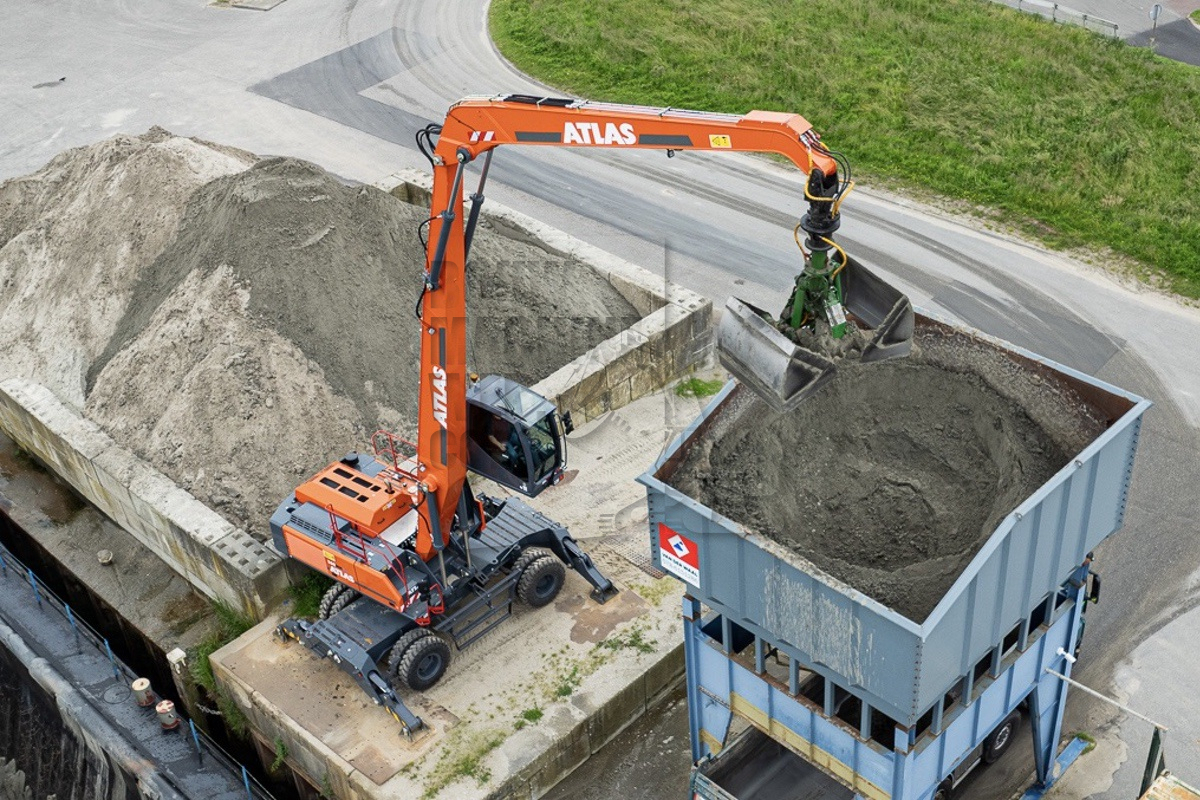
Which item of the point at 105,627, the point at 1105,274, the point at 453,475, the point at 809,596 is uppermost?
the point at 809,596

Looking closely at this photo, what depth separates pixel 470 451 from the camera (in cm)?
1324

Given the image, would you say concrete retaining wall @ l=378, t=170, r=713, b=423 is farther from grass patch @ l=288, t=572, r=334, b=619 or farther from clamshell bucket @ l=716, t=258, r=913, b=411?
clamshell bucket @ l=716, t=258, r=913, b=411

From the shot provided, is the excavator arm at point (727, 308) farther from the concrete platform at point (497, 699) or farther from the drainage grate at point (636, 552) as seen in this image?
the drainage grate at point (636, 552)

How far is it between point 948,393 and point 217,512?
877 centimetres

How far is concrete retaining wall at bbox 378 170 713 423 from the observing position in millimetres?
16906

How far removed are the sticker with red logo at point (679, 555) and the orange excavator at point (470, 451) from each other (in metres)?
1.39

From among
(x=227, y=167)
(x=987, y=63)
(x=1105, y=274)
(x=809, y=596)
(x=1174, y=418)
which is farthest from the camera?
(x=987, y=63)

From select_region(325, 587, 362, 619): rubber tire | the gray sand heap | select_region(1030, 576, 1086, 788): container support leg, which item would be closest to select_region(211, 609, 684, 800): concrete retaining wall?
select_region(325, 587, 362, 619): rubber tire

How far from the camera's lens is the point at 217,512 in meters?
15.3

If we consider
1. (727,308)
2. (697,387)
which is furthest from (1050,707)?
(697,387)

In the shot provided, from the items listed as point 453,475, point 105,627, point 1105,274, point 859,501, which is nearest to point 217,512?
point 105,627

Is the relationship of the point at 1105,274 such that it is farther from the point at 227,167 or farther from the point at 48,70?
the point at 48,70

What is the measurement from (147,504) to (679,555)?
7541 mm

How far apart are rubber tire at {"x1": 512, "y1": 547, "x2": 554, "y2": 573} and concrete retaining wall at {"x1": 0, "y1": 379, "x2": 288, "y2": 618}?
8.62 ft
